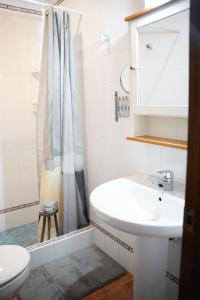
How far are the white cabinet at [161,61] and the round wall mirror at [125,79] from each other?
13 centimetres

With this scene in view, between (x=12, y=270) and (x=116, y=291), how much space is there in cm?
77

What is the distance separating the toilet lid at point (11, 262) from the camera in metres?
1.39

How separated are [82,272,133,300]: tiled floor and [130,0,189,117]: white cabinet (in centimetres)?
124

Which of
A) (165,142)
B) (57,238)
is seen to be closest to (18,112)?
(57,238)

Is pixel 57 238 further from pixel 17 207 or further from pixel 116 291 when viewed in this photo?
pixel 17 207

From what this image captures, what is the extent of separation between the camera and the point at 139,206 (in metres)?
1.46

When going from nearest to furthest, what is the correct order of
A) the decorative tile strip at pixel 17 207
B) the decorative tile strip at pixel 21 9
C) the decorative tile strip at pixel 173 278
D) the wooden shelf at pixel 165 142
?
the wooden shelf at pixel 165 142 < the decorative tile strip at pixel 173 278 < the decorative tile strip at pixel 21 9 < the decorative tile strip at pixel 17 207

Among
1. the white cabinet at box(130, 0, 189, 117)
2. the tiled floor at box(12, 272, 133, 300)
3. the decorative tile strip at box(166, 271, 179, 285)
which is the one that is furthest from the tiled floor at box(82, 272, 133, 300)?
the white cabinet at box(130, 0, 189, 117)

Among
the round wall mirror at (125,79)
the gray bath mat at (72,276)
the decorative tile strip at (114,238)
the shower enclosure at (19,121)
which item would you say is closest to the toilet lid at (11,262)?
the gray bath mat at (72,276)

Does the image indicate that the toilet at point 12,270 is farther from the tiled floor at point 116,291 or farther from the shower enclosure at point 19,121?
the shower enclosure at point 19,121

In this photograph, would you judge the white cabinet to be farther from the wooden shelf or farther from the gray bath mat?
the gray bath mat

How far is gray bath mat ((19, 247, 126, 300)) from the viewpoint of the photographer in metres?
1.71

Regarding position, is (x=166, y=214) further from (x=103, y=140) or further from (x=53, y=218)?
(x=53, y=218)

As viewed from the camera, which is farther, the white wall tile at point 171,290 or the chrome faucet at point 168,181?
the white wall tile at point 171,290
